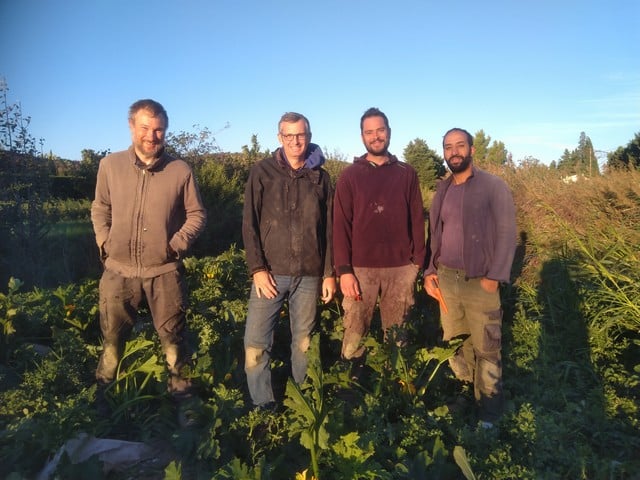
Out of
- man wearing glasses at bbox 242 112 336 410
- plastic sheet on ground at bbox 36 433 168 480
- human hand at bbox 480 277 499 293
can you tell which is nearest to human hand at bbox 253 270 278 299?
man wearing glasses at bbox 242 112 336 410

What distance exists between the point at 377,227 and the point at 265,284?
35.4 inches

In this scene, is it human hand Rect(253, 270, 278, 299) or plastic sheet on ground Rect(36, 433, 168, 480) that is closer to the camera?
plastic sheet on ground Rect(36, 433, 168, 480)

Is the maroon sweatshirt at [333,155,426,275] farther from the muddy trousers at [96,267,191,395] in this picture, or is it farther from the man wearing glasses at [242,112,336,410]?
the muddy trousers at [96,267,191,395]

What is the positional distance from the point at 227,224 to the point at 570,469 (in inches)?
314

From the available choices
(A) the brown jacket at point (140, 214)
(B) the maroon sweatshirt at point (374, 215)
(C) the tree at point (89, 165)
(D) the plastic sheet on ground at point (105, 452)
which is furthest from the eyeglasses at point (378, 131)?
(C) the tree at point (89, 165)

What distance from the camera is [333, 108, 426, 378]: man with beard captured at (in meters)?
3.71

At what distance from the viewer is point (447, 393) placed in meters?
4.20

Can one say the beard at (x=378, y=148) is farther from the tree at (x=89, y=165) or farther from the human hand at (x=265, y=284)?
the tree at (x=89, y=165)

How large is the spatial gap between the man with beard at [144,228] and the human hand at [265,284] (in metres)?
0.51

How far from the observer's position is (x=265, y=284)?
345 centimetres

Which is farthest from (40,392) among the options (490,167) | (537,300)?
(490,167)

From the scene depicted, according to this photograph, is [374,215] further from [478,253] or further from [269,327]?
[269,327]

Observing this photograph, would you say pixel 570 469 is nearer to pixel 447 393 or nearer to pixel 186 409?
pixel 447 393

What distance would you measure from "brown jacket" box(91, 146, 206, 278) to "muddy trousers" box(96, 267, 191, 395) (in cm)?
8
